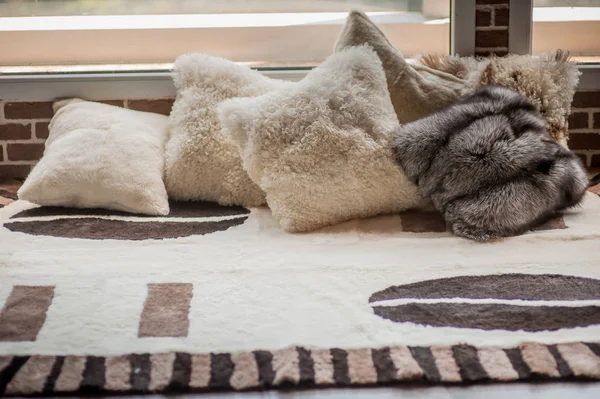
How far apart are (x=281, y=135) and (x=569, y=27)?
4.61 feet

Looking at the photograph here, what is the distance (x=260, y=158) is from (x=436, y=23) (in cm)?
108

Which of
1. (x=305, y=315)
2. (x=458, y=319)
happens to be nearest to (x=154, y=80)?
(x=305, y=315)

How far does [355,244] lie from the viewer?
1973 mm

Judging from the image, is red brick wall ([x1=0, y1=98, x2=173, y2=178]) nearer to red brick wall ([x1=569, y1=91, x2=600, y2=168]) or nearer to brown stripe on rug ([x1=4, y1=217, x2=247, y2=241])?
brown stripe on rug ([x1=4, y1=217, x2=247, y2=241])

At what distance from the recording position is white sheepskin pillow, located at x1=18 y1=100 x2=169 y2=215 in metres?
2.22

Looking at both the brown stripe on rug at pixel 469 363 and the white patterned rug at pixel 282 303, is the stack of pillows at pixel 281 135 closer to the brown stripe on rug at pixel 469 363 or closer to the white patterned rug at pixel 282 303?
the white patterned rug at pixel 282 303

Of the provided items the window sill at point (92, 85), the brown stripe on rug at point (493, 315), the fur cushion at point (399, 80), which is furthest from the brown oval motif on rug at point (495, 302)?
the window sill at point (92, 85)

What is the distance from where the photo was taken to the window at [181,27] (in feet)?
9.03

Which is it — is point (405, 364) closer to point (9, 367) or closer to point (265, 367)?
point (265, 367)

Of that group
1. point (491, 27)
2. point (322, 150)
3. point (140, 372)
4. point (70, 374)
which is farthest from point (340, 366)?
point (491, 27)

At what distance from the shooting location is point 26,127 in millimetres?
2770

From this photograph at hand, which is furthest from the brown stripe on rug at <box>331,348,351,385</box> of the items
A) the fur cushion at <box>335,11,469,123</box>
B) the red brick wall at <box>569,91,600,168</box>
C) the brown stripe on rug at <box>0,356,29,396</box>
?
the red brick wall at <box>569,91,600,168</box>

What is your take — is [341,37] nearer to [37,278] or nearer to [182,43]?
[182,43]

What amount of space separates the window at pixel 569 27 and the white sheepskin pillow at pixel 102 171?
1.55 metres
